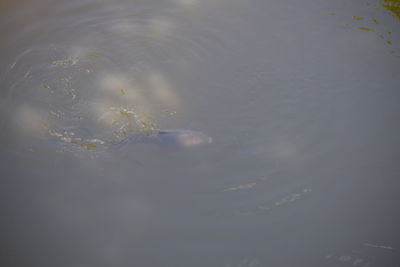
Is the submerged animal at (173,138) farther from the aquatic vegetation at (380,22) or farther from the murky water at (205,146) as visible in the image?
the aquatic vegetation at (380,22)

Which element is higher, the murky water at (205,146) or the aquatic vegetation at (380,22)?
the aquatic vegetation at (380,22)

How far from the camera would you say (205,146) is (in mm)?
3803

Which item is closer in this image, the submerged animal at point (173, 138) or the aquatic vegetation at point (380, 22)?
the submerged animal at point (173, 138)

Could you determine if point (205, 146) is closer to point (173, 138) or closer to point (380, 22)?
point (173, 138)

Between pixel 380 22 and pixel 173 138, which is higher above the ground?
pixel 380 22

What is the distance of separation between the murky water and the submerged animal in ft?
0.23

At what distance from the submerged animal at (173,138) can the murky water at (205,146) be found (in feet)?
0.23

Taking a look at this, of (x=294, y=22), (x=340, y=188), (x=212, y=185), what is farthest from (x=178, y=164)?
(x=294, y=22)

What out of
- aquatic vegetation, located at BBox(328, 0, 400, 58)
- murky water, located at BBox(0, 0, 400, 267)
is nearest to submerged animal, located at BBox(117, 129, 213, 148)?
murky water, located at BBox(0, 0, 400, 267)

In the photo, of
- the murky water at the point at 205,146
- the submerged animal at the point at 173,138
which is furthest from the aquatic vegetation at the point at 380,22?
the submerged animal at the point at 173,138

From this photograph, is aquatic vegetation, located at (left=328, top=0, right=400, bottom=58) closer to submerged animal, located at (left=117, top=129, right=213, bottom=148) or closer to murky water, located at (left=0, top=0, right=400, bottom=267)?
murky water, located at (left=0, top=0, right=400, bottom=267)

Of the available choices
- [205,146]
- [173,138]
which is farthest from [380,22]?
[173,138]

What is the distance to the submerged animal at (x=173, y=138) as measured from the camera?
355 cm

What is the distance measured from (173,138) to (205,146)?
0.42 m
